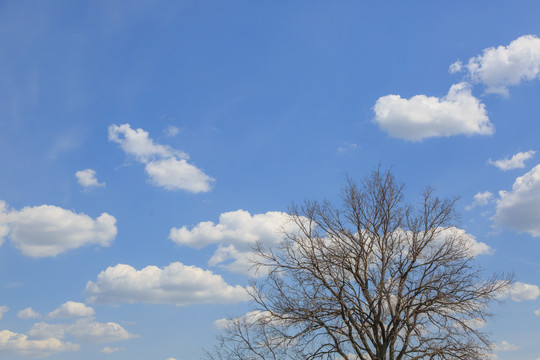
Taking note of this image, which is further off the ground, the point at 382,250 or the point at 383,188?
the point at 383,188

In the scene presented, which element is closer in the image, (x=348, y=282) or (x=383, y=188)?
(x=348, y=282)

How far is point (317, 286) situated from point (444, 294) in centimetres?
492

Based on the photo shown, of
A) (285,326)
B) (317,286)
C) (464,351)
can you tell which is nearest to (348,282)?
(317,286)

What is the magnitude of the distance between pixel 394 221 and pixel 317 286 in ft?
14.4

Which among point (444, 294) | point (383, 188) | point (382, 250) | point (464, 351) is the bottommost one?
point (464, 351)

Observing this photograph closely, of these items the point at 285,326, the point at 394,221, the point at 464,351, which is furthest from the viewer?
the point at 394,221

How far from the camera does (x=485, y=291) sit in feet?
68.0

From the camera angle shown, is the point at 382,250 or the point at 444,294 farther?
the point at 382,250

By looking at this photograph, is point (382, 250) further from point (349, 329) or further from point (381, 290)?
point (349, 329)

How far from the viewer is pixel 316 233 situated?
74.8ft

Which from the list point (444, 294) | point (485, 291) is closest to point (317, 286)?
point (444, 294)

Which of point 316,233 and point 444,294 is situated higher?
point 316,233

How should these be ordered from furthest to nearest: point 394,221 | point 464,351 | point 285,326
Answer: point 394,221 < point 285,326 < point 464,351

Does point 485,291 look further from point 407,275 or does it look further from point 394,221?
point 394,221
